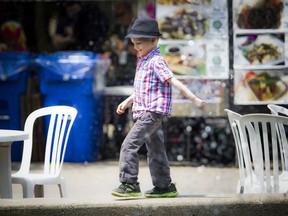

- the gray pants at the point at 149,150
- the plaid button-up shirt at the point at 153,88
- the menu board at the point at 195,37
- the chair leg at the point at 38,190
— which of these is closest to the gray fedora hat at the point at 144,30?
the plaid button-up shirt at the point at 153,88

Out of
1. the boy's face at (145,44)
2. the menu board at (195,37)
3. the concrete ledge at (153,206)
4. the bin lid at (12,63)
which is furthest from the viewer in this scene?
the bin lid at (12,63)

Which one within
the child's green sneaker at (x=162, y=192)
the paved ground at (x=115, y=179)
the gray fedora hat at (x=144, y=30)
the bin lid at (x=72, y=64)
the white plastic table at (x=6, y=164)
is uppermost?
the gray fedora hat at (x=144, y=30)

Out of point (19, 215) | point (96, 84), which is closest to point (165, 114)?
point (19, 215)

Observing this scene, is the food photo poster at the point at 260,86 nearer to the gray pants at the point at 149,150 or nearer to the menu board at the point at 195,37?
the menu board at the point at 195,37

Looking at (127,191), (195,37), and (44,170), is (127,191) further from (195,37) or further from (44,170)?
(195,37)

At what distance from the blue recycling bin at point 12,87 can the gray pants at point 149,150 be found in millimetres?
4165

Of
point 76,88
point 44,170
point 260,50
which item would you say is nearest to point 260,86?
point 260,50

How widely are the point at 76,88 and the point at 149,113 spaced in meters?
3.86

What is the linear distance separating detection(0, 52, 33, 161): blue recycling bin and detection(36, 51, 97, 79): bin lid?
342mm

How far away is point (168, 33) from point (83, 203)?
3878mm

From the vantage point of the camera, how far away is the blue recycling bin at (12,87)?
9445 mm

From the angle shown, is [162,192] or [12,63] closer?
[162,192]

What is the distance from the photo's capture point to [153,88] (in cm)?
548

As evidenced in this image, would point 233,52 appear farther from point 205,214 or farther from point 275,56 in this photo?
point 205,214
